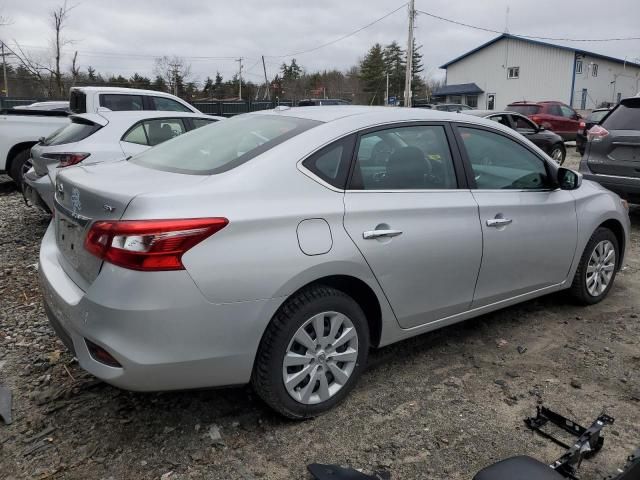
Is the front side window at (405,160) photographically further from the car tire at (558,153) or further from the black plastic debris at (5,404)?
the car tire at (558,153)

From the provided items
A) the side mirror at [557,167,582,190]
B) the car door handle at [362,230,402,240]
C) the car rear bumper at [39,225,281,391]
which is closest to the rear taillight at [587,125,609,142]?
the side mirror at [557,167,582,190]

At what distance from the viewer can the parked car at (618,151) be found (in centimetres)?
659

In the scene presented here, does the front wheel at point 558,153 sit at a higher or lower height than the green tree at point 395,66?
lower

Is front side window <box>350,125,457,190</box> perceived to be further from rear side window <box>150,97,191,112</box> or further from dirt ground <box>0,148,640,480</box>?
rear side window <box>150,97,191,112</box>

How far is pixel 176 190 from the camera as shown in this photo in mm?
2316

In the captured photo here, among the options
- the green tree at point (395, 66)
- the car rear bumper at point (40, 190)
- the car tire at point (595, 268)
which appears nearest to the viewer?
the car tire at point (595, 268)

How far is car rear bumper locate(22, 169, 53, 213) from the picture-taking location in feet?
18.0

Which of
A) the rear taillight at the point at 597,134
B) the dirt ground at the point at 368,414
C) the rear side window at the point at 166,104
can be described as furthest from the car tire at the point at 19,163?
the rear taillight at the point at 597,134

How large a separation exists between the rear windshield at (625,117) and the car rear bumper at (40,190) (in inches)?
265

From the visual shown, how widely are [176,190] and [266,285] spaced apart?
57 centimetres

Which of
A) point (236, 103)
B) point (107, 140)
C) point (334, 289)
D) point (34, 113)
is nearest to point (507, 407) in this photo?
point (334, 289)

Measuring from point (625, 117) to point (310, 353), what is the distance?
242 inches

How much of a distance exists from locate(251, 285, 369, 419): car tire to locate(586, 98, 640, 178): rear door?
5.42 m

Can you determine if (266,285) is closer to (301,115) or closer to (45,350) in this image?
(301,115)
